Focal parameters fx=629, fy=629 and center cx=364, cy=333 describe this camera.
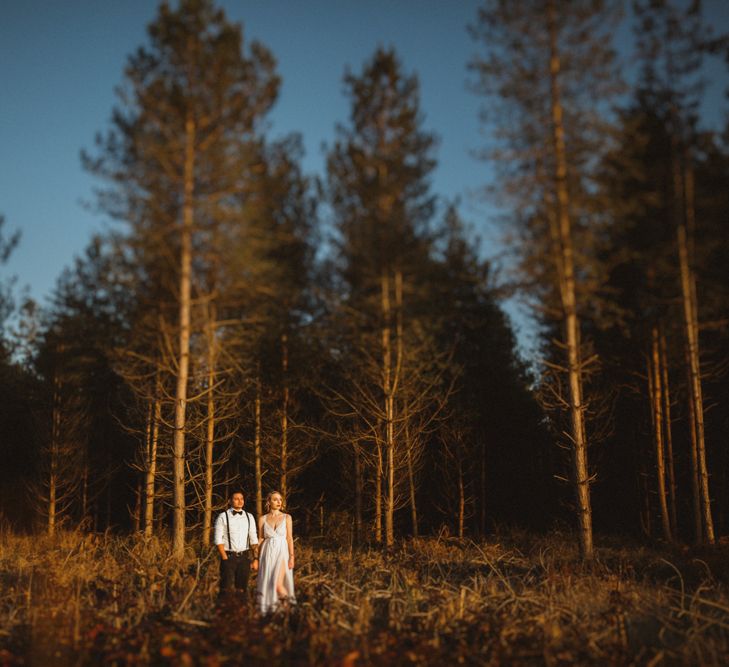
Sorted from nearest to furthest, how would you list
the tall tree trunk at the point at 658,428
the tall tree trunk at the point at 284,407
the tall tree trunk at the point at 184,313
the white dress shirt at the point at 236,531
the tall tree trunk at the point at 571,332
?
the white dress shirt at the point at 236,531
the tall tree trunk at the point at 571,332
the tall tree trunk at the point at 184,313
the tall tree trunk at the point at 658,428
the tall tree trunk at the point at 284,407

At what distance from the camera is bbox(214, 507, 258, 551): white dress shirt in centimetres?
1028

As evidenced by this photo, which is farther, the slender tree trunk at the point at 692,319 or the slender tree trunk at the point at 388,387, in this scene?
the slender tree trunk at the point at 388,387

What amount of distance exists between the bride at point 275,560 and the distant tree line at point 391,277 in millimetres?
4365

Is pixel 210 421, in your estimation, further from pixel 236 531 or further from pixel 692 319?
pixel 692 319

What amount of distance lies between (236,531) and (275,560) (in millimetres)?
1252

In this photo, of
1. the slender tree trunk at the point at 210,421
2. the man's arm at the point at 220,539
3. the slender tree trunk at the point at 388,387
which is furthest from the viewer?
the slender tree trunk at the point at 388,387

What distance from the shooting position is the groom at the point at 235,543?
400 inches

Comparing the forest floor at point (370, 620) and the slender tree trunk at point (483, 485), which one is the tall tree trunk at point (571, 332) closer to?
the forest floor at point (370, 620)

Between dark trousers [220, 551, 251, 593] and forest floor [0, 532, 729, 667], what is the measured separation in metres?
0.33

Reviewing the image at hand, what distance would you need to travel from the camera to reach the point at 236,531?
34.1ft

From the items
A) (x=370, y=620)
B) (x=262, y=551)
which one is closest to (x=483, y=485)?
(x=262, y=551)

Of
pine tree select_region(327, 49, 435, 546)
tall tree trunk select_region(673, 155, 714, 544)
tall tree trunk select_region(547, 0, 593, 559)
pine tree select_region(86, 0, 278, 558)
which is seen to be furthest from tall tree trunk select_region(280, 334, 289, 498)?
tall tree trunk select_region(673, 155, 714, 544)

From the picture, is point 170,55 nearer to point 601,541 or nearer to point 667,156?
point 667,156

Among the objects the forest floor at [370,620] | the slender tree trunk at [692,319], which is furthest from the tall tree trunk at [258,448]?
the slender tree trunk at [692,319]
